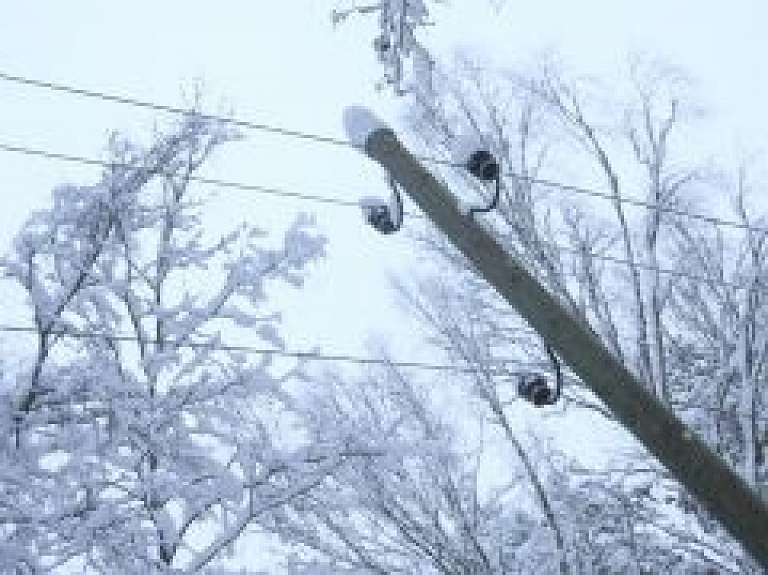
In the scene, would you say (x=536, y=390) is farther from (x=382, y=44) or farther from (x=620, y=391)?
(x=382, y=44)

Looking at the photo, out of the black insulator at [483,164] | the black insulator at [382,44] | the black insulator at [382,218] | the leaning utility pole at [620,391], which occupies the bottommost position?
the leaning utility pole at [620,391]

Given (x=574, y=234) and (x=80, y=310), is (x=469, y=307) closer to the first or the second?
(x=574, y=234)

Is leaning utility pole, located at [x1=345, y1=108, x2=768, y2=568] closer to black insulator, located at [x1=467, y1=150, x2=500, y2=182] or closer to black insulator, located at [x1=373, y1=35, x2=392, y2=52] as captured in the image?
black insulator, located at [x1=467, y1=150, x2=500, y2=182]

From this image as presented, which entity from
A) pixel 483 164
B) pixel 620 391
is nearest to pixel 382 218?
pixel 483 164

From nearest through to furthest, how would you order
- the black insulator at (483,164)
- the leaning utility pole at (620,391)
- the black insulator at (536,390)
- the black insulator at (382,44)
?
Answer: the leaning utility pole at (620,391) < the black insulator at (483,164) < the black insulator at (536,390) < the black insulator at (382,44)

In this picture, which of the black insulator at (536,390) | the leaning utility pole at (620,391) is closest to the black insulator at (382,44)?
the leaning utility pole at (620,391)

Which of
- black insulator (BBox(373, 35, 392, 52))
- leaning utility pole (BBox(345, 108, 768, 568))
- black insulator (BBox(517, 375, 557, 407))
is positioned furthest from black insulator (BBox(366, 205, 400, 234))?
black insulator (BBox(373, 35, 392, 52))

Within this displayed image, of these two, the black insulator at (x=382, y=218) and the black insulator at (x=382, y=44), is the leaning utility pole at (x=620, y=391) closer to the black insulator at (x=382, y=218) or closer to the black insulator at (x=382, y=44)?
the black insulator at (x=382, y=218)

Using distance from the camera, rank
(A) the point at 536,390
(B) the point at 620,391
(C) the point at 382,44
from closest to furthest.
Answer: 1. (B) the point at 620,391
2. (A) the point at 536,390
3. (C) the point at 382,44

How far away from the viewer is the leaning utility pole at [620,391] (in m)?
4.25

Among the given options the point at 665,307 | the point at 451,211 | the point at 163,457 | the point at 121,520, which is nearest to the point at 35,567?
the point at 121,520

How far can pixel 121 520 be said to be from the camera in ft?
22.7

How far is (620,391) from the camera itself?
4.32 metres

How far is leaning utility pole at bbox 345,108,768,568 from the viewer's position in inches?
167
